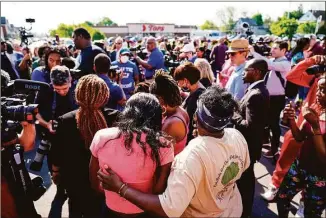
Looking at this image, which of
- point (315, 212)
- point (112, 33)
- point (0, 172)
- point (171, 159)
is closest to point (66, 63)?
point (0, 172)

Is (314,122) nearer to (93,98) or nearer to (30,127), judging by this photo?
(93,98)

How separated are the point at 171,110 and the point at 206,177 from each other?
Result: 95 centimetres

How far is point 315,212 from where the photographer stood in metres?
2.50

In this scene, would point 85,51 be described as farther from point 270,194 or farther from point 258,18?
point 258,18

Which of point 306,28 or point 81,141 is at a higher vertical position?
point 81,141

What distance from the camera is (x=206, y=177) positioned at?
1.55 meters

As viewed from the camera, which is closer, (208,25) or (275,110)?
(275,110)

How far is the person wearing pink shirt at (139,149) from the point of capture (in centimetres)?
164

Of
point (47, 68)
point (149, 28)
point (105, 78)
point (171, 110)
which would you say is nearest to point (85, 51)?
point (47, 68)

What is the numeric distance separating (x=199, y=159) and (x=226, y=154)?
0.20m

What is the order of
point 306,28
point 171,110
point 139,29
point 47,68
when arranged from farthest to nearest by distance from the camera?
1. point 139,29
2. point 306,28
3. point 47,68
4. point 171,110

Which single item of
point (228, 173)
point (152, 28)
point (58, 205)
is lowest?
point (152, 28)

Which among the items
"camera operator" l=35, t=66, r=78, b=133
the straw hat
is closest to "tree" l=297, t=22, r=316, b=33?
the straw hat

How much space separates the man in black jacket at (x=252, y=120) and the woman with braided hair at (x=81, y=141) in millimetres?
1259
